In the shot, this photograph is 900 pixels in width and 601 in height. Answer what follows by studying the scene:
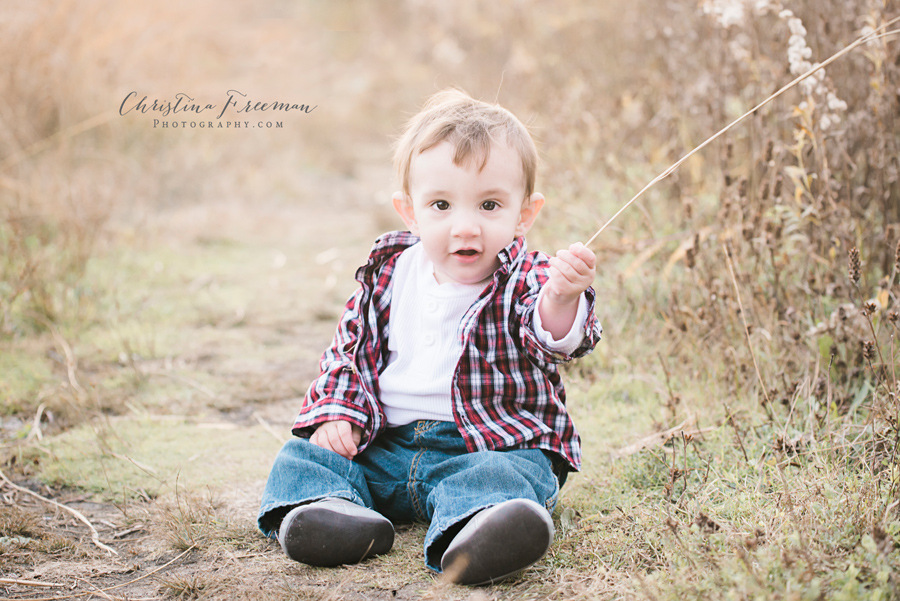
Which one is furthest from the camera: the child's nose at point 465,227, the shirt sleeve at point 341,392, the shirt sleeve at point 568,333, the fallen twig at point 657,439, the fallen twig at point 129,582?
the fallen twig at point 657,439

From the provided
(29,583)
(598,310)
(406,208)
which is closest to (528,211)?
(406,208)

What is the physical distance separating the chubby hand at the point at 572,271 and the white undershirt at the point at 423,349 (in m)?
0.33

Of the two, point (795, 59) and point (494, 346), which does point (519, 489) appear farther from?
point (795, 59)

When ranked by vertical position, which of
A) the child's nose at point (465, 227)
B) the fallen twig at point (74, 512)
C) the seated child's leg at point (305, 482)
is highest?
the child's nose at point (465, 227)

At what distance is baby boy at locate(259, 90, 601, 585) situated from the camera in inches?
68.4

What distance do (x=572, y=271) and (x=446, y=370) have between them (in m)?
0.48

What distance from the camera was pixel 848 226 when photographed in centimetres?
248

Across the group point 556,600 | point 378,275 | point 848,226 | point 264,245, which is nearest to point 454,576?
point 556,600

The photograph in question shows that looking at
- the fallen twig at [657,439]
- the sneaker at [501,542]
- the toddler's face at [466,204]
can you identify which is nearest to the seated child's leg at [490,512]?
the sneaker at [501,542]

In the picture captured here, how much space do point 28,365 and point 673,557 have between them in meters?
2.63

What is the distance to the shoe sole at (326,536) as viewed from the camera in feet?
5.54

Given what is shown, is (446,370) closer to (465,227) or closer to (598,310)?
(465,227)

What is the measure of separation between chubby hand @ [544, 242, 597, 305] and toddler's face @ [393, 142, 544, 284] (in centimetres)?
24

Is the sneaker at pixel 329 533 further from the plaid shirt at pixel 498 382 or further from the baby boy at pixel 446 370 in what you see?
the plaid shirt at pixel 498 382
